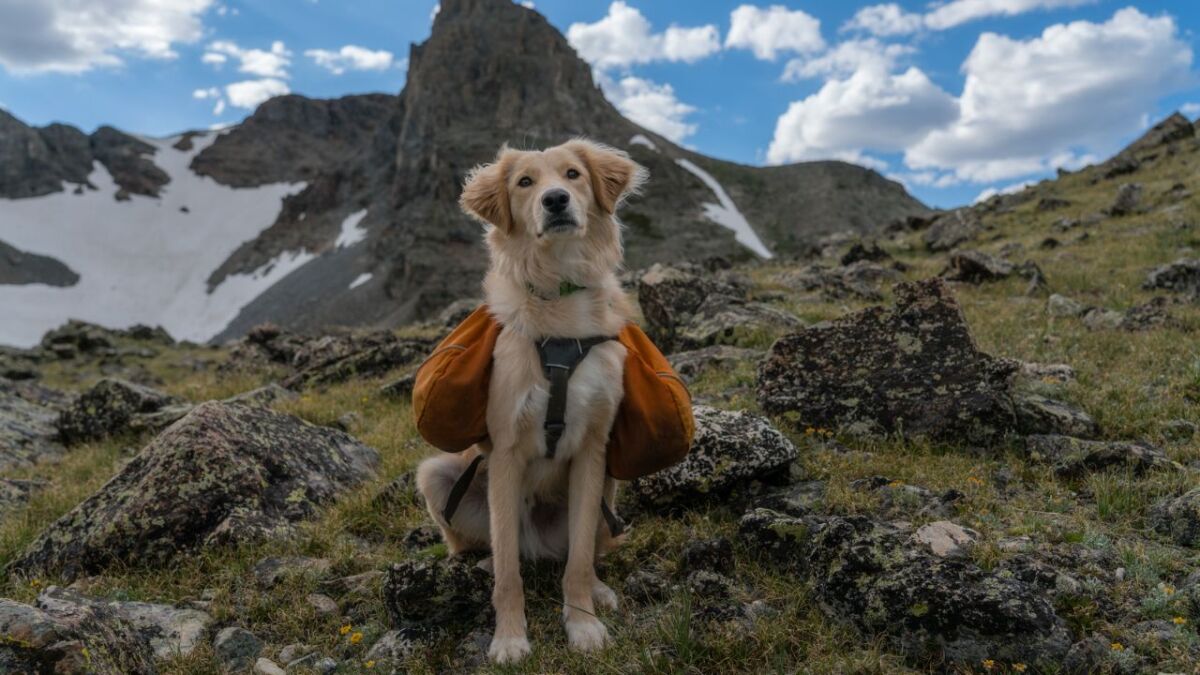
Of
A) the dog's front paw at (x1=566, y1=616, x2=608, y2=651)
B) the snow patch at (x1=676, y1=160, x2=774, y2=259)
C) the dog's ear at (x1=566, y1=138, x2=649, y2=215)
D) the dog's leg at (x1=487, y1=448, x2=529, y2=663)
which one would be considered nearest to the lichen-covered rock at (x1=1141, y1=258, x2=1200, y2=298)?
the dog's ear at (x1=566, y1=138, x2=649, y2=215)

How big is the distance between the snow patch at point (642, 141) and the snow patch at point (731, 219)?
11122 mm

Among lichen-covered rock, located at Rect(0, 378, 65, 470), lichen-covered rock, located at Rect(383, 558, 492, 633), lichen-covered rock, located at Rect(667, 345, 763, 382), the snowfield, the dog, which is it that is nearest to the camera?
the dog

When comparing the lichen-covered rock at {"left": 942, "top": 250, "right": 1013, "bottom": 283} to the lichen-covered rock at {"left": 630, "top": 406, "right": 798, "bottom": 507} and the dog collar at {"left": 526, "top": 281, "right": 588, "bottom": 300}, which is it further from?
the dog collar at {"left": 526, "top": 281, "right": 588, "bottom": 300}

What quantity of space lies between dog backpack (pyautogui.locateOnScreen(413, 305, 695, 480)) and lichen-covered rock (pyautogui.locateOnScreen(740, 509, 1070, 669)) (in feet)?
4.06

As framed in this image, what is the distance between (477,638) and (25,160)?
622 feet

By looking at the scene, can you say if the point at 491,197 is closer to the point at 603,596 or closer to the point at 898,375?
the point at 603,596

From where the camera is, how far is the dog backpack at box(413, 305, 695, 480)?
16.4ft

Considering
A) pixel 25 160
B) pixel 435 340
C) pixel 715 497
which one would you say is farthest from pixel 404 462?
pixel 25 160

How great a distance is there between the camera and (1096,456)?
6195 millimetres

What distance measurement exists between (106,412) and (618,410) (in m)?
10.8

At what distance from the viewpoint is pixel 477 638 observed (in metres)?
4.96

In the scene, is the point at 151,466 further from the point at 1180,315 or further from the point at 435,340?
the point at 1180,315

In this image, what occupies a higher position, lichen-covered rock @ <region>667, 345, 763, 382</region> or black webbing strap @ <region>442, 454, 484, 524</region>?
lichen-covered rock @ <region>667, 345, 763, 382</region>

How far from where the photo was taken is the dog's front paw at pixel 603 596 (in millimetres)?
5078
